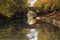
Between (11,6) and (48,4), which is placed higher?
(48,4)

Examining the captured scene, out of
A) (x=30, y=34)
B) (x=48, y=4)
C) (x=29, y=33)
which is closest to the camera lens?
(x=30, y=34)

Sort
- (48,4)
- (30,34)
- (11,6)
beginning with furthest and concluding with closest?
1. (48,4)
2. (11,6)
3. (30,34)

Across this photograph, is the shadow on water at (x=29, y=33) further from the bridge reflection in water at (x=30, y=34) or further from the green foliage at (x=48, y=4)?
the green foliage at (x=48, y=4)

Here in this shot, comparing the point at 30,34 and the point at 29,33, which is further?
the point at 29,33

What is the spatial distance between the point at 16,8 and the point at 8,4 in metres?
4.84

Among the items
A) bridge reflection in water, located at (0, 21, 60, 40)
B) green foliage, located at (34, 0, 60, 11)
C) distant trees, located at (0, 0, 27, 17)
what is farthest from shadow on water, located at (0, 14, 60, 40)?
green foliage, located at (34, 0, 60, 11)

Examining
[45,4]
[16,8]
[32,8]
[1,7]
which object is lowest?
[1,7]

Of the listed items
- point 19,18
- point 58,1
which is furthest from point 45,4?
point 58,1

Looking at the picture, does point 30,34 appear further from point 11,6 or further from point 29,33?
point 11,6

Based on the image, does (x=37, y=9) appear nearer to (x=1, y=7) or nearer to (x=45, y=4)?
(x=45, y=4)

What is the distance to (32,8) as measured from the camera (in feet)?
179

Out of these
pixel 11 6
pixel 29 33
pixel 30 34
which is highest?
pixel 11 6

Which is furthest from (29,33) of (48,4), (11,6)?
(48,4)

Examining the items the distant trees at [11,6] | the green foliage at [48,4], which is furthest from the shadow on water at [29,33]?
the green foliage at [48,4]
